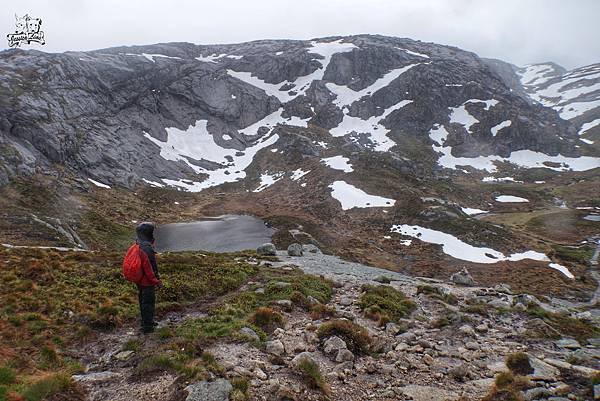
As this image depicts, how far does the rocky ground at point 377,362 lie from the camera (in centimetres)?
958

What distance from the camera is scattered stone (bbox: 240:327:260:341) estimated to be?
1248 cm

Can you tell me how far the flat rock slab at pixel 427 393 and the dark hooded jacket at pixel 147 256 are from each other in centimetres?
804

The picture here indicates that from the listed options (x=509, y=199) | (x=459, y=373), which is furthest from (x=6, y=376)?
(x=509, y=199)

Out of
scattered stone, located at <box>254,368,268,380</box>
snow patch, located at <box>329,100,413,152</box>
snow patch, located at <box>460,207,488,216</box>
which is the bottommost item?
scattered stone, located at <box>254,368,268,380</box>

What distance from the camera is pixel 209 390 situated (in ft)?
29.8

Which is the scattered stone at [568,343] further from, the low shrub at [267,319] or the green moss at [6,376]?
the green moss at [6,376]

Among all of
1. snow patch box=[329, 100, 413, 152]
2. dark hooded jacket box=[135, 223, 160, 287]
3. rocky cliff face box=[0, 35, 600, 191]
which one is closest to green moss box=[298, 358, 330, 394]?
dark hooded jacket box=[135, 223, 160, 287]

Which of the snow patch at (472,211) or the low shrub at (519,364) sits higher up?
the snow patch at (472,211)

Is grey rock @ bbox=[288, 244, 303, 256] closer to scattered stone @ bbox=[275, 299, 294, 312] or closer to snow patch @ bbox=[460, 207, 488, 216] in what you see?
scattered stone @ bbox=[275, 299, 294, 312]

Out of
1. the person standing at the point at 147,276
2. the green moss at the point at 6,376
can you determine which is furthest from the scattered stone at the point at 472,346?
the green moss at the point at 6,376

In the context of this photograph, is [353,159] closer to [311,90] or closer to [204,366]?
[311,90]

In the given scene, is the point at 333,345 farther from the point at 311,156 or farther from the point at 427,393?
the point at 311,156

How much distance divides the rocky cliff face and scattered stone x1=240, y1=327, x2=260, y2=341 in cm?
6616

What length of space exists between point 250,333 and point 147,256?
4.17m
